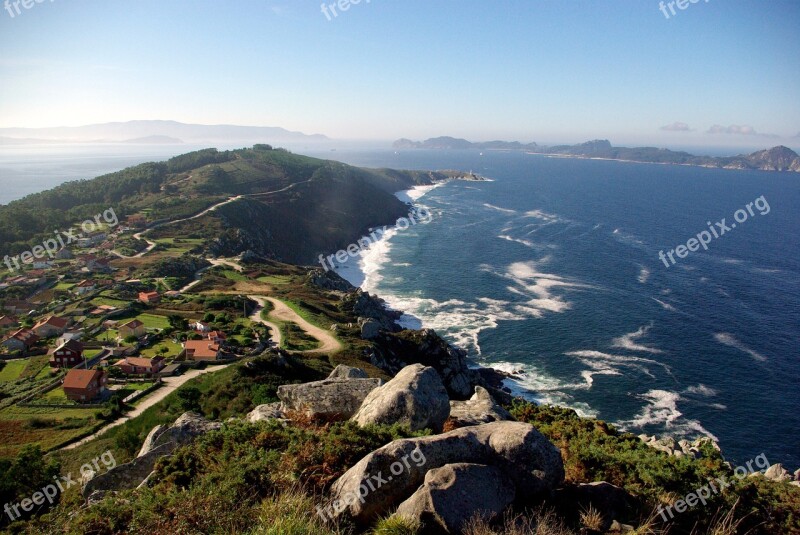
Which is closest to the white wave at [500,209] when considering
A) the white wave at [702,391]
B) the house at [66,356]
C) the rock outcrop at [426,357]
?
the rock outcrop at [426,357]

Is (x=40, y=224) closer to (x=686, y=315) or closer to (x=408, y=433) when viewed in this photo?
(x=408, y=433)

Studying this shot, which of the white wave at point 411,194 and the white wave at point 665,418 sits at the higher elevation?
the white wave at point 411,194

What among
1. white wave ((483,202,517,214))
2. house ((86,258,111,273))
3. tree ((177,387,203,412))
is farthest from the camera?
white wave ((483,202,517,214))

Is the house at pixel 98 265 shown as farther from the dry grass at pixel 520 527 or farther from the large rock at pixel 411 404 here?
the dry grass at pixel 520 527

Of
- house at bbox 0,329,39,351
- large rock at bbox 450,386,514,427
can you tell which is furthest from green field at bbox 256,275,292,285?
large rock at bbox 450,386,514,427

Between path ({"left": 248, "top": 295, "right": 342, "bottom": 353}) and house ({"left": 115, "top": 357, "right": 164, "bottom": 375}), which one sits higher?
house ({"left": 115, "top": 357, "right": 164, "bottom": 375})

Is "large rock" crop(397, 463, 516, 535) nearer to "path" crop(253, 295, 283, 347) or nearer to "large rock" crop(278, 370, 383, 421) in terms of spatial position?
"large rock" crop(278, 370, 383, 421)
